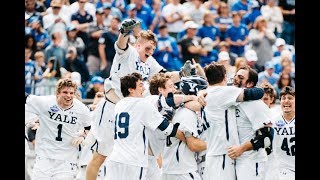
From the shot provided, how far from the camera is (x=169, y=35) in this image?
17.6 meters

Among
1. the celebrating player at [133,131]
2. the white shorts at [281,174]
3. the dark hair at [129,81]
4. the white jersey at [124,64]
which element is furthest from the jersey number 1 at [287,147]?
the dark hair at [129,81]

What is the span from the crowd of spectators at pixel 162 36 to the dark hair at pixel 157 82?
575 cm

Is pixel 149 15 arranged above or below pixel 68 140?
above

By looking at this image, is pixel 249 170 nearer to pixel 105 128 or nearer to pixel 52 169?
pixel 105 128

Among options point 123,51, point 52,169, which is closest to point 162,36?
point 52,169

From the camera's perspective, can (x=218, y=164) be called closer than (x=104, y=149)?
Yes

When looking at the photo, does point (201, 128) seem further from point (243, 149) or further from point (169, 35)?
point (169, 35)

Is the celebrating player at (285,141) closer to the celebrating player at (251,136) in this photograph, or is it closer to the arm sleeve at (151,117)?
the celebrating player at (251,136)

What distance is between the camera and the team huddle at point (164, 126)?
947 centimetres

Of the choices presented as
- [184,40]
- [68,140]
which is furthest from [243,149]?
[184,40]

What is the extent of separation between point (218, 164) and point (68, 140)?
2.57 meters

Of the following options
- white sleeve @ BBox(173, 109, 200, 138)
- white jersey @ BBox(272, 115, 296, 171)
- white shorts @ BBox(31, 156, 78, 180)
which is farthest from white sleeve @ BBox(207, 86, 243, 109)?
white shorts @ BBox(31, 156, 78, 180)
